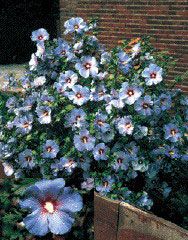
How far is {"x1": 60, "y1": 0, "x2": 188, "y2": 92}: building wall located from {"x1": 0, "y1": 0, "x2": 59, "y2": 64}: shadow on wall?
571cm

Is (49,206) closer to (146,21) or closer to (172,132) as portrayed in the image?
(172,132)

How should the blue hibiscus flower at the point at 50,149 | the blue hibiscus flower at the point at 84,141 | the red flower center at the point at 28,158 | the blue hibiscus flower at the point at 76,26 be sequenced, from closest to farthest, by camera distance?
1. the blue hibiscus flower at the point at 84,141
2. the blue hibiscus flower at the point at 50,149
3. the red flower center at the point at 28,158
4. the blue hibiscus flower at the point at 76,26

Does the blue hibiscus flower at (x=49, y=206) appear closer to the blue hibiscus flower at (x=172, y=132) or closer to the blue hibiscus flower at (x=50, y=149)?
the blue hibiscus flower at (x=50, y=149)

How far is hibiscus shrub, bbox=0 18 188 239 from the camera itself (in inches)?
107

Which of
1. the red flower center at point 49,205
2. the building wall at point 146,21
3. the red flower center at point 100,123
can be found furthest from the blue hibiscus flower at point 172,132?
the building wall at point 146,21

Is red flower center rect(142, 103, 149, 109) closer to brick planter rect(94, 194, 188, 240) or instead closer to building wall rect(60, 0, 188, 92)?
brick planter rect(94, 194, 188, 240)

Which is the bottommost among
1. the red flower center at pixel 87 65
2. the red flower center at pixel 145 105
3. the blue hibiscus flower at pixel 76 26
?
the red flower center at pixel 145 105

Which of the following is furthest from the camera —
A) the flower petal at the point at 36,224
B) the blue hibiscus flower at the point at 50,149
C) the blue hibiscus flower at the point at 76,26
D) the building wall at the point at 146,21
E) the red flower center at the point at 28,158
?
the building wall at the point at 146,21

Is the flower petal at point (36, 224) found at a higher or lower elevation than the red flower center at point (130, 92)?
lower

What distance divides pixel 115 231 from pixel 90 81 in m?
1.04

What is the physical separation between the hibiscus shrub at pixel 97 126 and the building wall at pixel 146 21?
3460 millimetres

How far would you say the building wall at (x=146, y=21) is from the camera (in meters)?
6.50

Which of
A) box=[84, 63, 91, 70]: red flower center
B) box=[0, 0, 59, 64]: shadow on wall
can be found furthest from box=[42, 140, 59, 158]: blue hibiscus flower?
box=[0, 0, 59, 64]: shadow on wall

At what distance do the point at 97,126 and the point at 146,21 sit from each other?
4431mm
